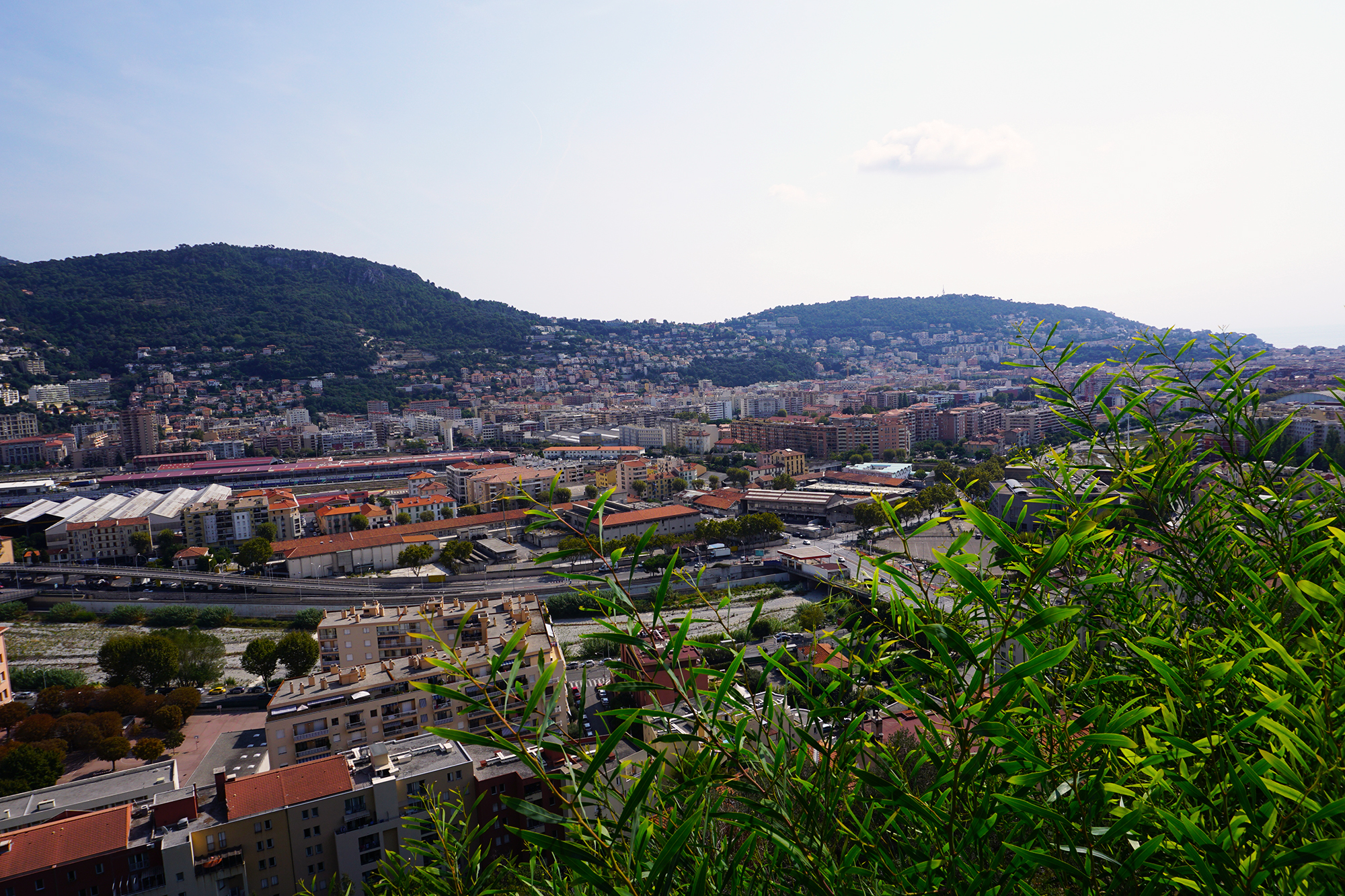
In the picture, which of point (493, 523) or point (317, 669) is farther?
point (493, 523)

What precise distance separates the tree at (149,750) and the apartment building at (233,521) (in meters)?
8.93

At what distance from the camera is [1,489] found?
744 inches

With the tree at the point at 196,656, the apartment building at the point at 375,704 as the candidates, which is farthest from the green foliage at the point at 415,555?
the apartment building at the point at 375,704

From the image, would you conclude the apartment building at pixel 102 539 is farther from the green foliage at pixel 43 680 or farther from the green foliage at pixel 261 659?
the green foliage at pixel 261 659

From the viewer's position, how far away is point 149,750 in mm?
7066

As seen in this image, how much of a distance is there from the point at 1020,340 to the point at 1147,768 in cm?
106

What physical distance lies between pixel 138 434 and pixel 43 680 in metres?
20.2

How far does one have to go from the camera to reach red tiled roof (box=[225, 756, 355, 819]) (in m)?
4.49

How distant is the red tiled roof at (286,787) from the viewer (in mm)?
4492

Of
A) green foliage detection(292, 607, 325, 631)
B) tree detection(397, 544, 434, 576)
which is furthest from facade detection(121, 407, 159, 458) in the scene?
green foliage detection(292, 607, 325, 631)

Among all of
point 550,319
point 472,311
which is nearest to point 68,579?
point 472,311

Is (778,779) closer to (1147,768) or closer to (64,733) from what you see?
(1147,768)

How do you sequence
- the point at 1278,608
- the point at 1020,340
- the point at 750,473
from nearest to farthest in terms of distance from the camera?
1. the point at 1278,608
2. the point at 1020,340
3. the point at 750,473

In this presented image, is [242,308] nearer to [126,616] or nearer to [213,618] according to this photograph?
[126,616]
